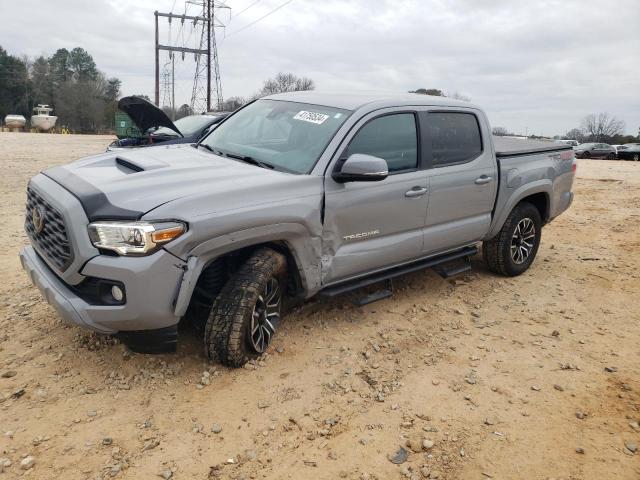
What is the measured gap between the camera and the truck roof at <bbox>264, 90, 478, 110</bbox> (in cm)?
411

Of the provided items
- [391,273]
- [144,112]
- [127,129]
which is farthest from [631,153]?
[391,273]

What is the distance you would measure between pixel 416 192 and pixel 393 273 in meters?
0.69

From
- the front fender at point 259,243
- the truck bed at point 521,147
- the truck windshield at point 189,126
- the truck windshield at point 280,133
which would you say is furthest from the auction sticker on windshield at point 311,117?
the truck windshield at point 189,126

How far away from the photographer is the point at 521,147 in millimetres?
5621

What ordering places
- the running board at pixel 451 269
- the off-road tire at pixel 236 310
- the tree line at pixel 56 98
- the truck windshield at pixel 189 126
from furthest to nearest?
the tree line at pixel 56 98
the truck windshield at pixel 189 126
the running board at pixel 451 269
the off-road tire at pixel 236 310

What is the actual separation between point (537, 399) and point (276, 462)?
1.76 m

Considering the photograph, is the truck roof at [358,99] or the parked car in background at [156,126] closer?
the truck roof at [358,99]

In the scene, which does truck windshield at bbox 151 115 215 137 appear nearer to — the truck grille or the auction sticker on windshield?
the auction sticker on windshield

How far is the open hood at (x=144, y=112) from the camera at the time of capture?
6.69 m

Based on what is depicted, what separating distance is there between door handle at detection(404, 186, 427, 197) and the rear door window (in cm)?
31

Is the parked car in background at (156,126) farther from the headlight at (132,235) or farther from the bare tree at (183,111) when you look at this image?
the bare tree at (183,111)

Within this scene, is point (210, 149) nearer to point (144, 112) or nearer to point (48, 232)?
point (48, 232)

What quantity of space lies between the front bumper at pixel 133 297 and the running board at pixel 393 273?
4.18ft

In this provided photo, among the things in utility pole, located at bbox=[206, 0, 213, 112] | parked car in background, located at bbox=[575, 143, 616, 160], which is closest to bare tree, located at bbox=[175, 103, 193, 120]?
Answer: utility pole, located at bbox=[206, 0, 213, 112]
